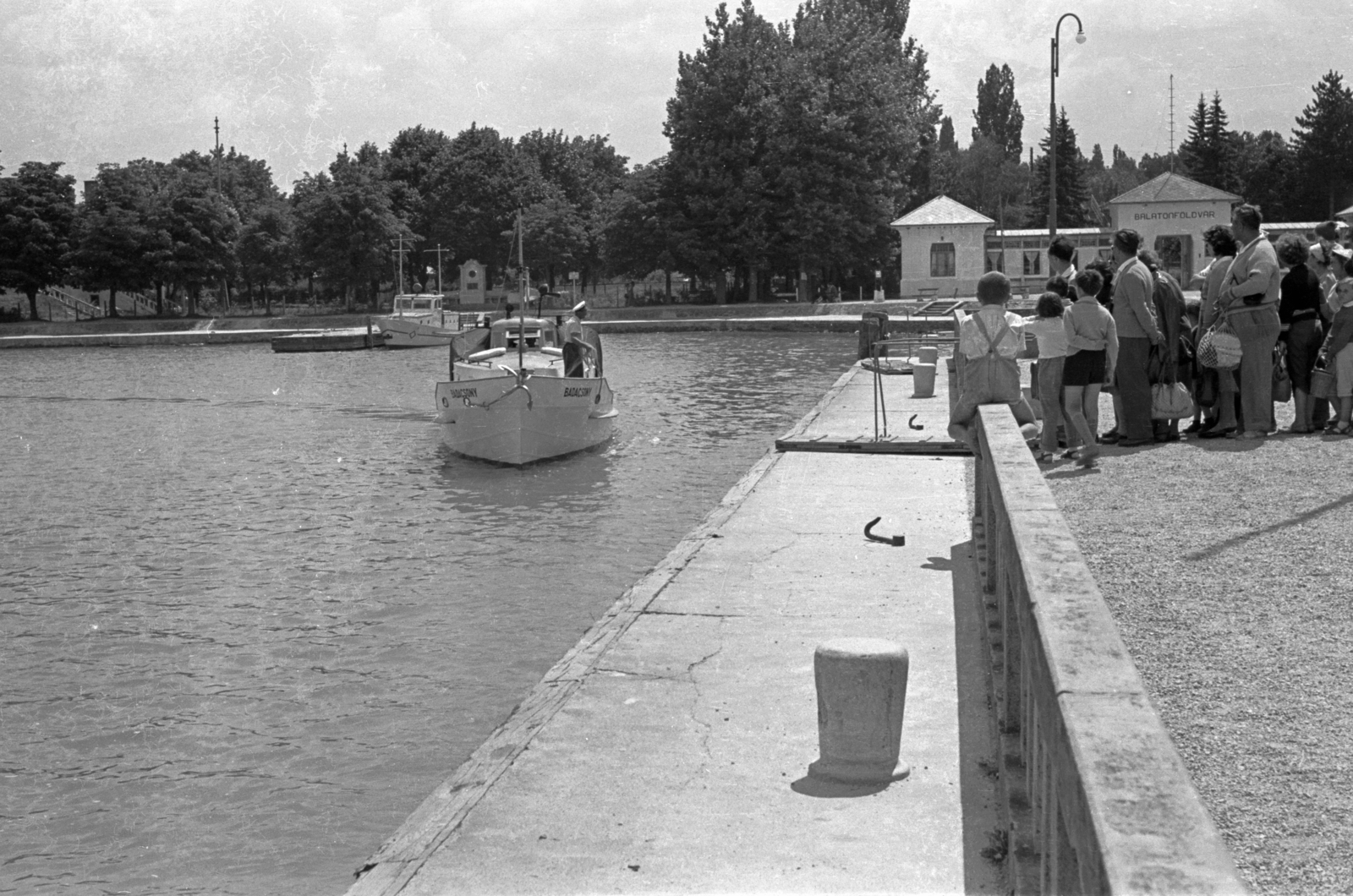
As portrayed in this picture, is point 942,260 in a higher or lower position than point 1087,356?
higher

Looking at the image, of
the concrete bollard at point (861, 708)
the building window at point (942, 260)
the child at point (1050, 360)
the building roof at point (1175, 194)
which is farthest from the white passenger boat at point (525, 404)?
the building window at point (942, 260)

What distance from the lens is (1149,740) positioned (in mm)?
3105

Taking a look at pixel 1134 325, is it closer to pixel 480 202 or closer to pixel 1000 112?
pixel 480 202

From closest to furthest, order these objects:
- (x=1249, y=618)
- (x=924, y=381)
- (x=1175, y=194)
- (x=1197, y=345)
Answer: (x=1249, y=618) → (x=1197, y=345) → (x=924, y=381) → (x=1175, y=194)

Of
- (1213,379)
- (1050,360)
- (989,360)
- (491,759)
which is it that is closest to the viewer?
(491,759)

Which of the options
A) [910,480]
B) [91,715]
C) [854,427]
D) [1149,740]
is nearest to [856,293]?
[854,427]

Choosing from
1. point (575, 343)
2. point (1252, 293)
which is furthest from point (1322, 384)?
point (575, 343)

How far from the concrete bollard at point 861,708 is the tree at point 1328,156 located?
100594 mm

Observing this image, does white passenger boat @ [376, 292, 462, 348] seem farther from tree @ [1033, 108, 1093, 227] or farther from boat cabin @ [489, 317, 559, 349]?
tree @ [1033, 108, 1093, 227]

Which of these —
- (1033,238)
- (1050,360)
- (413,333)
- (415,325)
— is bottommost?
(1050,360)

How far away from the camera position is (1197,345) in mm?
14430

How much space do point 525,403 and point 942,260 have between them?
53316mm

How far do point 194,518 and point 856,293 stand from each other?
236ft

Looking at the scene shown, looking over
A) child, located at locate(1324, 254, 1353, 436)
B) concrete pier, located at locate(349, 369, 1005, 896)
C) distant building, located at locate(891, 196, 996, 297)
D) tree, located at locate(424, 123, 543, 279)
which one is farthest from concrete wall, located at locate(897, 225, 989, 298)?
concrete pier, located at locate(349, 369, 1005, 896)
